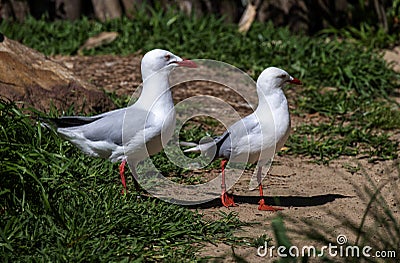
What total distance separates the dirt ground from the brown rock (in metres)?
1.07

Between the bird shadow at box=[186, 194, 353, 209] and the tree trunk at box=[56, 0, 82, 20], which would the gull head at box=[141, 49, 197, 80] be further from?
the tree trunk at box=[56, 0, 82, 20]

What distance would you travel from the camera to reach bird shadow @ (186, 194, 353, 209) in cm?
537

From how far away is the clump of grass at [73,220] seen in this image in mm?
4062

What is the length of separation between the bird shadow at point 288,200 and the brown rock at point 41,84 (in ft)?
6.08

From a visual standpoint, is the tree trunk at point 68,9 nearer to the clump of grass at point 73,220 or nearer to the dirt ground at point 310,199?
the dirt ground at point 310,199

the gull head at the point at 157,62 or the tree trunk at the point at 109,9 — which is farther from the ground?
the gull head at the point at 157,62

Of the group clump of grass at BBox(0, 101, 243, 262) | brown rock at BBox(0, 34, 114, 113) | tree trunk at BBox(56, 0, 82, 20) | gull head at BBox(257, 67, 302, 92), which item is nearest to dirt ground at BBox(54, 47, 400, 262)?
clump of grass at BBox(0, 101, 243, 262)

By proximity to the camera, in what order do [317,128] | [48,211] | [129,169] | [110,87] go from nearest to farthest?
[48,211] < [129,169] < [317,128] < [110,87]

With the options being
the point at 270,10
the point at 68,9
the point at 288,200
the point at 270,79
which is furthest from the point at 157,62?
the point at 68,9

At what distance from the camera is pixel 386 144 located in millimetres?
6840

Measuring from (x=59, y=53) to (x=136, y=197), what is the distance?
15.0 feet

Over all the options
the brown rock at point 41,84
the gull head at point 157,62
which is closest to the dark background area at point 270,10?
the brown rock at point 41,84

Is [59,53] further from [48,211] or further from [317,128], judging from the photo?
[48,211]

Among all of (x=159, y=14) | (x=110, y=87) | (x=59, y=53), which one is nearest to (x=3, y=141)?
(x=110, y=87)
